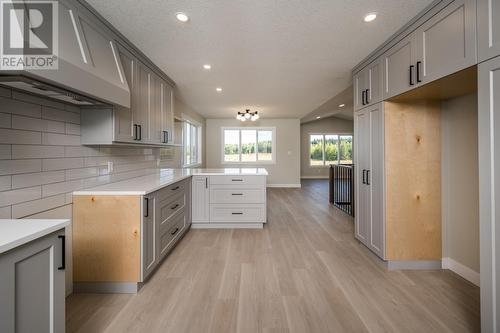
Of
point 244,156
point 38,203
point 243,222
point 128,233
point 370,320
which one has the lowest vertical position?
point 370,320

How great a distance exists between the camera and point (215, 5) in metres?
1.94

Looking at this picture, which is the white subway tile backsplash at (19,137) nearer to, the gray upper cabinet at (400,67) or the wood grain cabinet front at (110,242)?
the wood grain cabinet front at (110,242)

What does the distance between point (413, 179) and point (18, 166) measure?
11.4 feet

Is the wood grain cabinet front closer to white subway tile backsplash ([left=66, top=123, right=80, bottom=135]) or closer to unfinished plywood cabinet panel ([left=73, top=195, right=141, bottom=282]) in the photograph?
unfinished plywood cabinet panel ([left=73, top=195, right=141, bottom=282])

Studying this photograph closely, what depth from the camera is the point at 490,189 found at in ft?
4.68

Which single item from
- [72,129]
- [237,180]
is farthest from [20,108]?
[237,180]

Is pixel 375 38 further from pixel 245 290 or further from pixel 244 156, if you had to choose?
pixel 244 156

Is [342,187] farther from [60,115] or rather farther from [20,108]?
[20,108]

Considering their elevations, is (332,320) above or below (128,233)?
below

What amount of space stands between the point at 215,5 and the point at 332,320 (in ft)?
8.57

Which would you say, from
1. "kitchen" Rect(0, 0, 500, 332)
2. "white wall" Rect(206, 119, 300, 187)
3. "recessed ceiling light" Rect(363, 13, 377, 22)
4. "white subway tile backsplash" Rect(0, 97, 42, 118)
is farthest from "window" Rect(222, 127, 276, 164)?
"white subway tile backsplash" Rect(0, 97, 42, 118)

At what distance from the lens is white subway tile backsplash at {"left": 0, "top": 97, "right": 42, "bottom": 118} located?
154cm

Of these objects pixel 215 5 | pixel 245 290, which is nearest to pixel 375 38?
pixel 215 5

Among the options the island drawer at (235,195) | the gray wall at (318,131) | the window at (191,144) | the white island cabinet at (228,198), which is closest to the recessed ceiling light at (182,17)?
the white island cabinet at (228,198)
